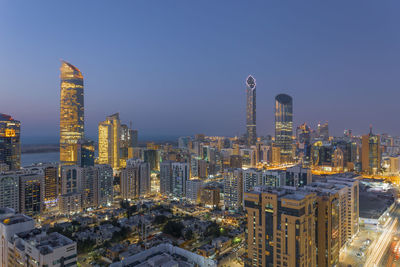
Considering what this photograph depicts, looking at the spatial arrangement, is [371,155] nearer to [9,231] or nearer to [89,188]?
[89,188]

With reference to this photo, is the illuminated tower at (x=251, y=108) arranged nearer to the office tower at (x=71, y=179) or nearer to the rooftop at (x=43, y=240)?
the office tower at (x=71, y=179)

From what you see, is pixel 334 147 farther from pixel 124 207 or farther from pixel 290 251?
pixel 290 251

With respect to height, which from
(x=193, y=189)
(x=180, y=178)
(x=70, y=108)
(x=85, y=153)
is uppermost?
(x=70, y=108)

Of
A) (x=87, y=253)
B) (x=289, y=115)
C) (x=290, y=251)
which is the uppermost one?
(x=289, y=115)

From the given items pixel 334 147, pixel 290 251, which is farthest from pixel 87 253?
pixel 334 147

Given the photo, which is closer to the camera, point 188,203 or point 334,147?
point 188,203

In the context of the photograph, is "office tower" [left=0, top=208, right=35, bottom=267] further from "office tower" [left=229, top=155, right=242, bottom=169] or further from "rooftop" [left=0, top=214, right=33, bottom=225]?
"office tower" [left=229, top=155, right=242, bottom=169]

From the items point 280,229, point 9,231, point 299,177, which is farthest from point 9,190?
point 299,177

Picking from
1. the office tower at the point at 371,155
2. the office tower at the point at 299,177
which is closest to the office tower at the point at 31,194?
the office tower at the point at 299,177
